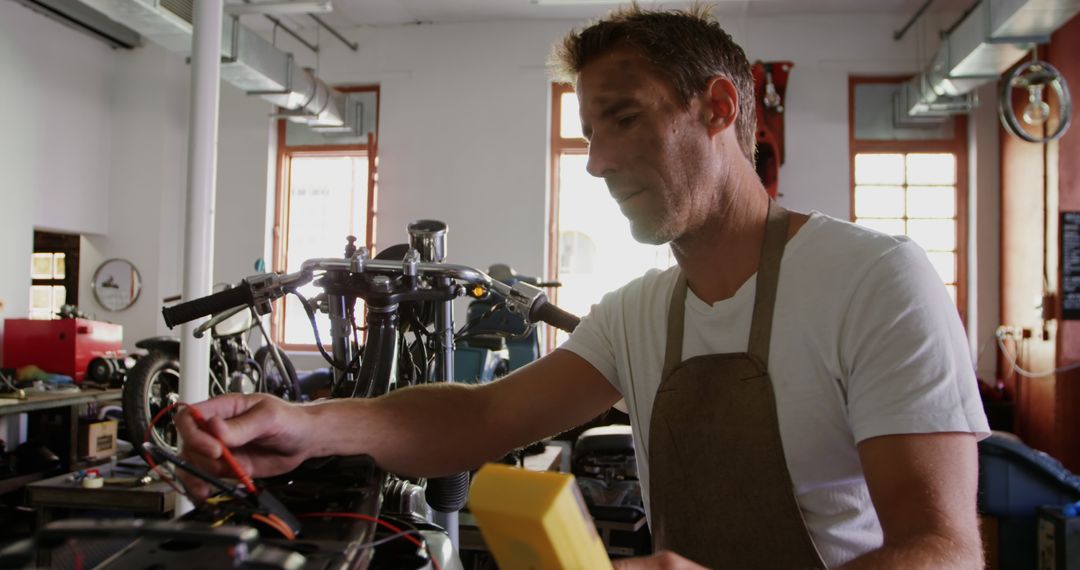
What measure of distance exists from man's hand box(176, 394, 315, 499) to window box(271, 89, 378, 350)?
5739mm

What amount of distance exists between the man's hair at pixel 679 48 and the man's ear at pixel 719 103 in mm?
15

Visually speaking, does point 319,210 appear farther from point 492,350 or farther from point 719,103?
point 719,103

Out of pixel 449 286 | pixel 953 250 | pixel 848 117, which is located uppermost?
pixel 848 117

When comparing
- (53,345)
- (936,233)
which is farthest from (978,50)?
(53,345)

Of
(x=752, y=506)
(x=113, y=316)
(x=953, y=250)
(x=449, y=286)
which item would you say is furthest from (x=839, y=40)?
(x=113, y=316)

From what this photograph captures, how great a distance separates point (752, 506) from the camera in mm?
1072

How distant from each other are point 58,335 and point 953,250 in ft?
20.8

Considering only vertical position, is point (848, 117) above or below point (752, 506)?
above

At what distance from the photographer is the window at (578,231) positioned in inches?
246

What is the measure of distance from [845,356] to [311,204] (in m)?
6.27

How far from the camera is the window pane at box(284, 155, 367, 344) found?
264 inches

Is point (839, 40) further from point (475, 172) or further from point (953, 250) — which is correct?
point (475, 172)

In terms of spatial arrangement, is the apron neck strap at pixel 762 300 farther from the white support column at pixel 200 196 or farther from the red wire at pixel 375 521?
the white support column at pixel 200 196

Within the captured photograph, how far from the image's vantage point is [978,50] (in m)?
4.52
